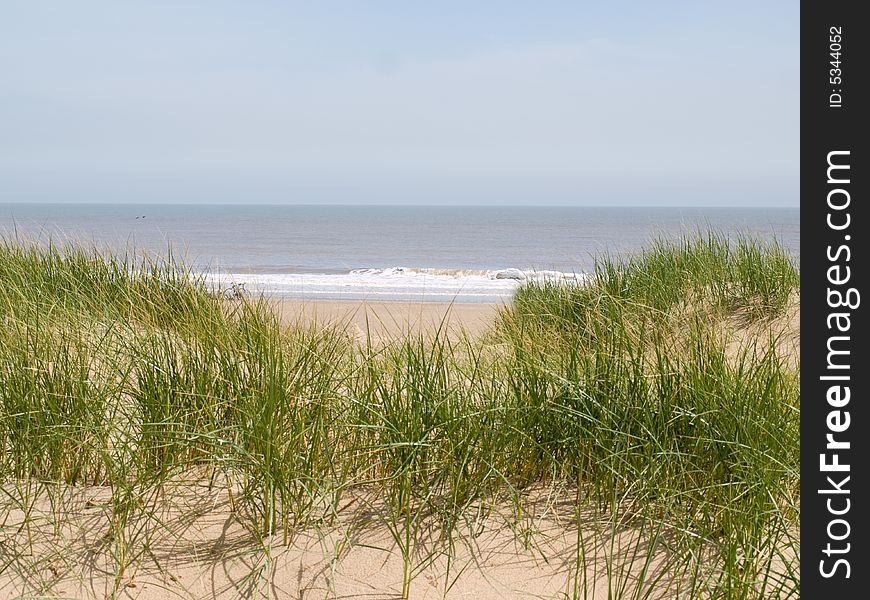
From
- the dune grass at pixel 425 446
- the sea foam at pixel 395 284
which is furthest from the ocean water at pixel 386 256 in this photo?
the dune grass at pixel 425 446

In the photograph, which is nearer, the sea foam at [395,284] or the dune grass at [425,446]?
the dune grass at [425,446]

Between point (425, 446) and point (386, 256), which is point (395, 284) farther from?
point (425, 446)

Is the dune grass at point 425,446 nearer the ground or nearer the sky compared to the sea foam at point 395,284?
nearer the sky

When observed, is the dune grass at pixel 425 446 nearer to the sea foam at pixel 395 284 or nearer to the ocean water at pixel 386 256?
the ocean water at pixel 386 256

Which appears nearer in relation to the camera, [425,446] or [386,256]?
[425,446]

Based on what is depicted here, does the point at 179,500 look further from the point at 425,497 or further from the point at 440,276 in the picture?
the point at 440,276

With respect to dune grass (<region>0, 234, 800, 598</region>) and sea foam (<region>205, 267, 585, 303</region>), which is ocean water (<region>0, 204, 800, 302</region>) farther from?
dune grass (<region>0, 234, 800, 598</region>)

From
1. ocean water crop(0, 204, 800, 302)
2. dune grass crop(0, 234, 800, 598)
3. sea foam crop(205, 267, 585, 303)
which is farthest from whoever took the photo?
sea foam crop(205, 267, 585, 303)
